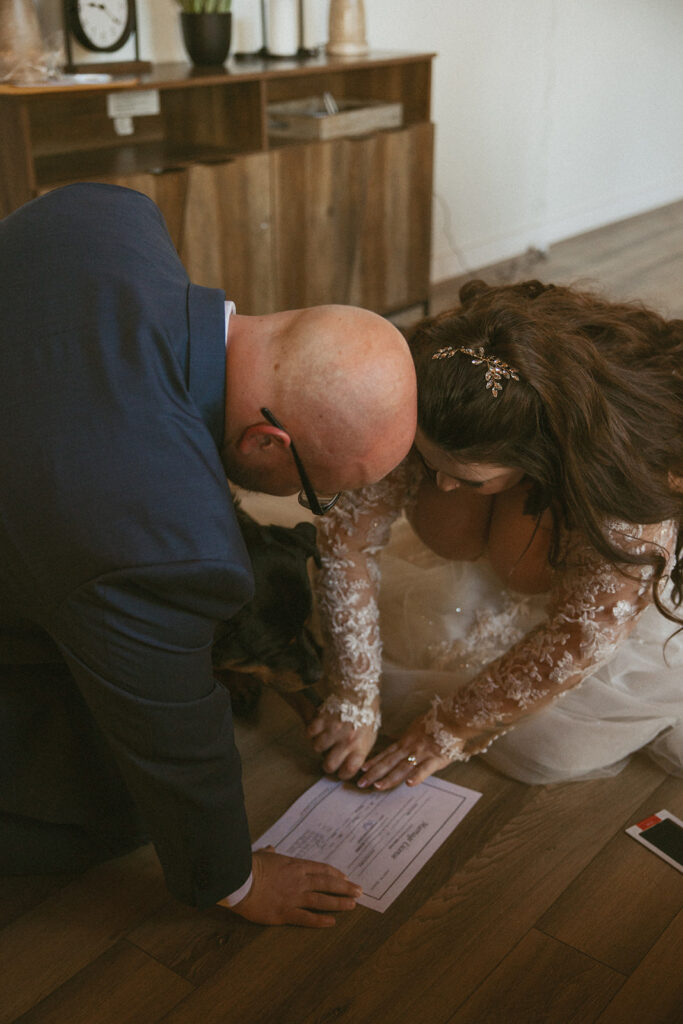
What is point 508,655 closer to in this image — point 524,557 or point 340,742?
point 524,557

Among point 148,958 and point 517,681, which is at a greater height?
point 517,681

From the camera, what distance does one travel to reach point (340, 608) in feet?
5.48

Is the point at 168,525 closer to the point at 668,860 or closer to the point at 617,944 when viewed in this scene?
the point at 617,944

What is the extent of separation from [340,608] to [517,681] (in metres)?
0.33

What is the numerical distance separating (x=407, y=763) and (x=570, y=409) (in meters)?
0.66

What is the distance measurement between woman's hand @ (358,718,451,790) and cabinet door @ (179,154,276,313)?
180cm

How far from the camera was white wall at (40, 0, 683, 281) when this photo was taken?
13.1ft

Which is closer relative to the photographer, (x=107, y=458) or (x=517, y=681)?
(x=107, y=458)

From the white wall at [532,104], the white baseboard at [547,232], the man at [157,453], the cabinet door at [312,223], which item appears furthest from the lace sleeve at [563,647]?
the white baseboard at [547,232]

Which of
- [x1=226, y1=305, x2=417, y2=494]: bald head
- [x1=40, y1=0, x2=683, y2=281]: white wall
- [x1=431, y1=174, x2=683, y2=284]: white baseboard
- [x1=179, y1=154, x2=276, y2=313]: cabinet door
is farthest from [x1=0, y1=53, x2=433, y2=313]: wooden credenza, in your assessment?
[x1=226, y1=305, x2=417, y2=494]: bald head

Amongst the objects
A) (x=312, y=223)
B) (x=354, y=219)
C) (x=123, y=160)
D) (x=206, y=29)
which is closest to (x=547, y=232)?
(x=354, y=219)

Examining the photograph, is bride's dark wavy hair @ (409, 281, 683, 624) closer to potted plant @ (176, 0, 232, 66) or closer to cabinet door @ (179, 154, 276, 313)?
cabinet door @ (179, 154, 276, 313)

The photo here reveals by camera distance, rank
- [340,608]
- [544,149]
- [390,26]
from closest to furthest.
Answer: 1. [340,608]
2. [390,26]
3. [544,149]

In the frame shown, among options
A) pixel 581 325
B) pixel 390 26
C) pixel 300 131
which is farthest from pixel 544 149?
pixel 581 325
